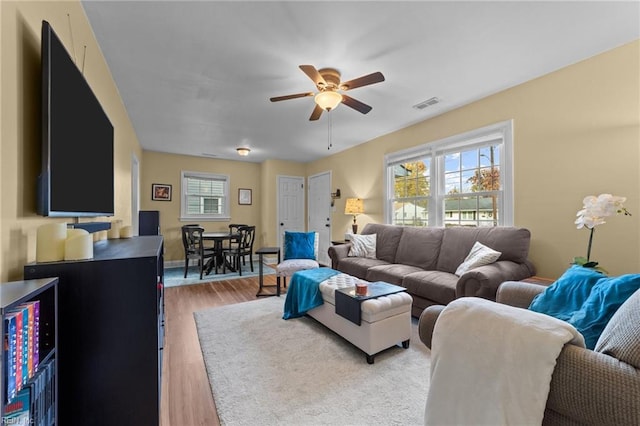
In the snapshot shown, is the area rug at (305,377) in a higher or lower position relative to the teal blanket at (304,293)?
lower

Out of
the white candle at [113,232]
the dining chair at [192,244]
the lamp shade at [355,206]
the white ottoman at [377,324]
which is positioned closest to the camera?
the white ottoman at [377,324]

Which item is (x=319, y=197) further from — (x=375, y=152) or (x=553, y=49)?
(x=553, y=49)

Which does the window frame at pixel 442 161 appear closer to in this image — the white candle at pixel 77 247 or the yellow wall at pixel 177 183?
the white candle at pixel 77 247

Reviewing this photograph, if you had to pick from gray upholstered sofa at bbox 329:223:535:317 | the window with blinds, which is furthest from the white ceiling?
the window with blinds

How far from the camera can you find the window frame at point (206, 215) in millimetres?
5992

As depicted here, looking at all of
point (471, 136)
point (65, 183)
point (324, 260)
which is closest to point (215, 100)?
point (65, 183)

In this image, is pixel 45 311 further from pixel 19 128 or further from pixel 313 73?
pixel 313 73

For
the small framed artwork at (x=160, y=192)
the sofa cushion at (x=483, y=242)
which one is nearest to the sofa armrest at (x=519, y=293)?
the sofa cushion at (x=483, y=242)

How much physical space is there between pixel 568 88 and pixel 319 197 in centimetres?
471

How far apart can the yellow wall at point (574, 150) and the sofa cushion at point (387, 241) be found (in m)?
1.51

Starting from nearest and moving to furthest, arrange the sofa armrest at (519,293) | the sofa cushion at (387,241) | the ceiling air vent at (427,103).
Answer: the sofa armrest at (519,293)
the ceiling air vent at (427,103)
the sofa cushion at (387,241)

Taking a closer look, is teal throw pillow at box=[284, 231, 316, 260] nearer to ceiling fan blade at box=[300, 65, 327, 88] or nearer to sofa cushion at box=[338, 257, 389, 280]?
sofa cushion at box=[338, 257, 389, 280]

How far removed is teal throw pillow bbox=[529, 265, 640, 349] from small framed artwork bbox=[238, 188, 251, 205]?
20.3 feet

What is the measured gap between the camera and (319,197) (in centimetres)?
648
